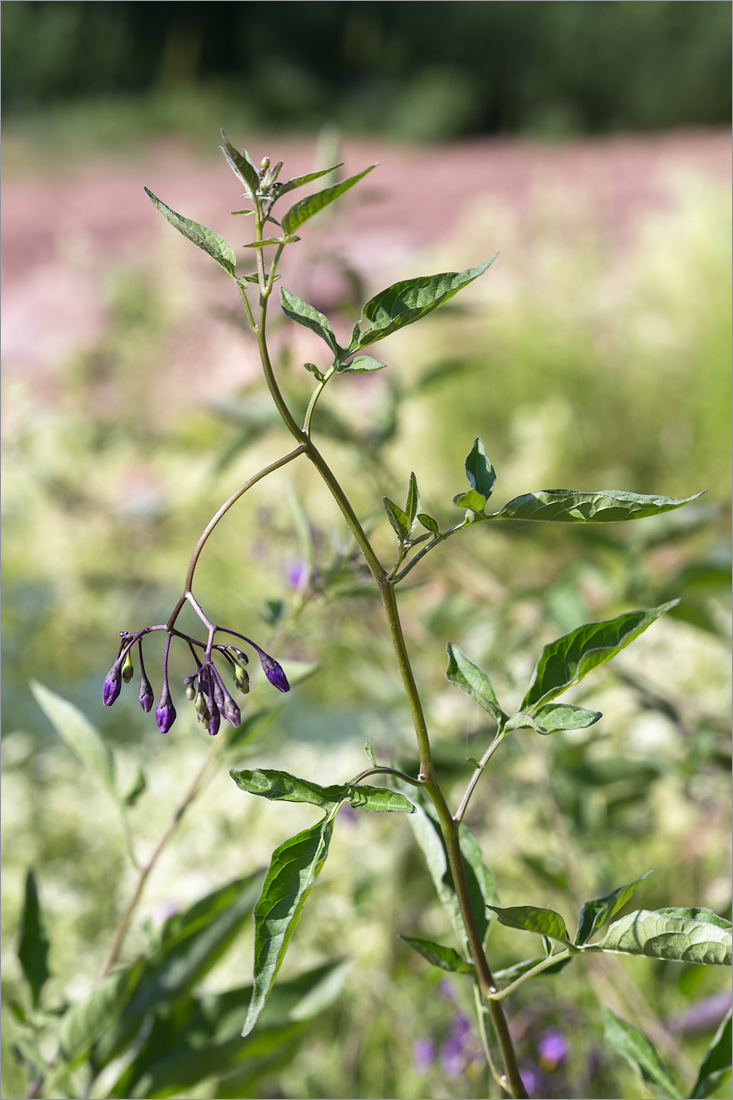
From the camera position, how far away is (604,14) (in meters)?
10.2

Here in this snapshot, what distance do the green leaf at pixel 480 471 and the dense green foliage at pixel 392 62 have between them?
9.80m

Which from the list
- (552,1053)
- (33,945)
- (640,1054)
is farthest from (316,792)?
(552,1053)

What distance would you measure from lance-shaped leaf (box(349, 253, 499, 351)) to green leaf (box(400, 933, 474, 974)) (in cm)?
26

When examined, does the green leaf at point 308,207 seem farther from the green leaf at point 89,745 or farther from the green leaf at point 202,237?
the green leaf at point 89,745

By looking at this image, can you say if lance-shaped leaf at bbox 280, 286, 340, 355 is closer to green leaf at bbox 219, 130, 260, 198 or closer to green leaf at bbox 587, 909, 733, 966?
green leaf at bbox 219, 130, 260, 198

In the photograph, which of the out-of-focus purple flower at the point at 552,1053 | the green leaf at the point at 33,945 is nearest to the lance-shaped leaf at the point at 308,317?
the green leaf at the point at 33,945

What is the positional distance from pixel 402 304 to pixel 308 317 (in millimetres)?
35

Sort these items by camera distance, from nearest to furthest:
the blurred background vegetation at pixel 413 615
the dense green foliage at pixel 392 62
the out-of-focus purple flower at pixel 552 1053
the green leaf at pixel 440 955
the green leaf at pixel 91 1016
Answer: the green leaf at pixel 440 955
the green leaf at pixel 91 1016
the out-of-focus purple flower at pixel 552 1053
the blurred background vegetation at pixel 413 615
the dense green foliage at pixel 392 62

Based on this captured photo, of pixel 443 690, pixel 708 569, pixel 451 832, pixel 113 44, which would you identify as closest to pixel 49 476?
pixel 443 690

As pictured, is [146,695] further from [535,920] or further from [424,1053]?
[424,1053]

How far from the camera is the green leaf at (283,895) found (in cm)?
34

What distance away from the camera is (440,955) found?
435mm

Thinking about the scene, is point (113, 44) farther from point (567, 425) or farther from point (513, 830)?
point (513, 830)

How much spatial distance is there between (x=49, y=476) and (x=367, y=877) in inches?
46.5
